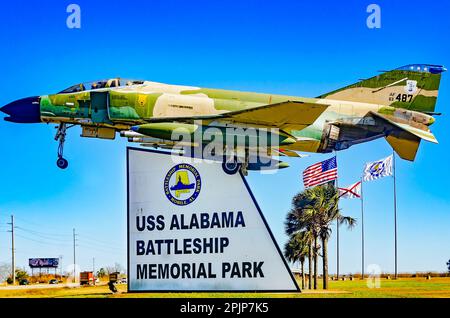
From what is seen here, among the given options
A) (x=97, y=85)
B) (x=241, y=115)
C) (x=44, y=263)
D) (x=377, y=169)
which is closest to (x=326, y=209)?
(x=377, y=169)

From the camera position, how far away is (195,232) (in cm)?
2188

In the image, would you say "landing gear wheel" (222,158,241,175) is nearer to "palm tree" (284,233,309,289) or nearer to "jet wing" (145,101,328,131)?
"jet wing" (145,101,328,131)

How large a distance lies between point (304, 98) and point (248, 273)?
877 cm

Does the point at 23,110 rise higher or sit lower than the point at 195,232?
higher

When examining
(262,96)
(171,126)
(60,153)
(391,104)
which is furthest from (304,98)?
(60,153)

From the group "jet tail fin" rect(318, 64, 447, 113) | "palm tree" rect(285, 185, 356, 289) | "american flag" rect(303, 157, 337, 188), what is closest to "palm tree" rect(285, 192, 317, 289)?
"palm tree" rect(285, 185, 356, 289)

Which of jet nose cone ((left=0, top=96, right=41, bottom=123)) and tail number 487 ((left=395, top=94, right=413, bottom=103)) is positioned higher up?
tail number 487 ((left=395, top=94, right=413, bottom=103))

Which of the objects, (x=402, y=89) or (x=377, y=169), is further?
(x=377, y=169)

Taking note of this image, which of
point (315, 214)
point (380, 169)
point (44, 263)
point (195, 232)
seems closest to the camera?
point (195, 232)

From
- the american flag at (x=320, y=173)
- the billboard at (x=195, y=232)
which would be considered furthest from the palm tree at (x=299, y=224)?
the billboard at (x=195, y=232)

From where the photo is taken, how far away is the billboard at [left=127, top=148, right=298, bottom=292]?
21.2 metres

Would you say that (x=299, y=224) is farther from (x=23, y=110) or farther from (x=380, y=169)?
(x=23, y=110)

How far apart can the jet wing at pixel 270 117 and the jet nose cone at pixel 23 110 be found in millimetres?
4505

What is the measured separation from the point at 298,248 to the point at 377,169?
6.38 m
